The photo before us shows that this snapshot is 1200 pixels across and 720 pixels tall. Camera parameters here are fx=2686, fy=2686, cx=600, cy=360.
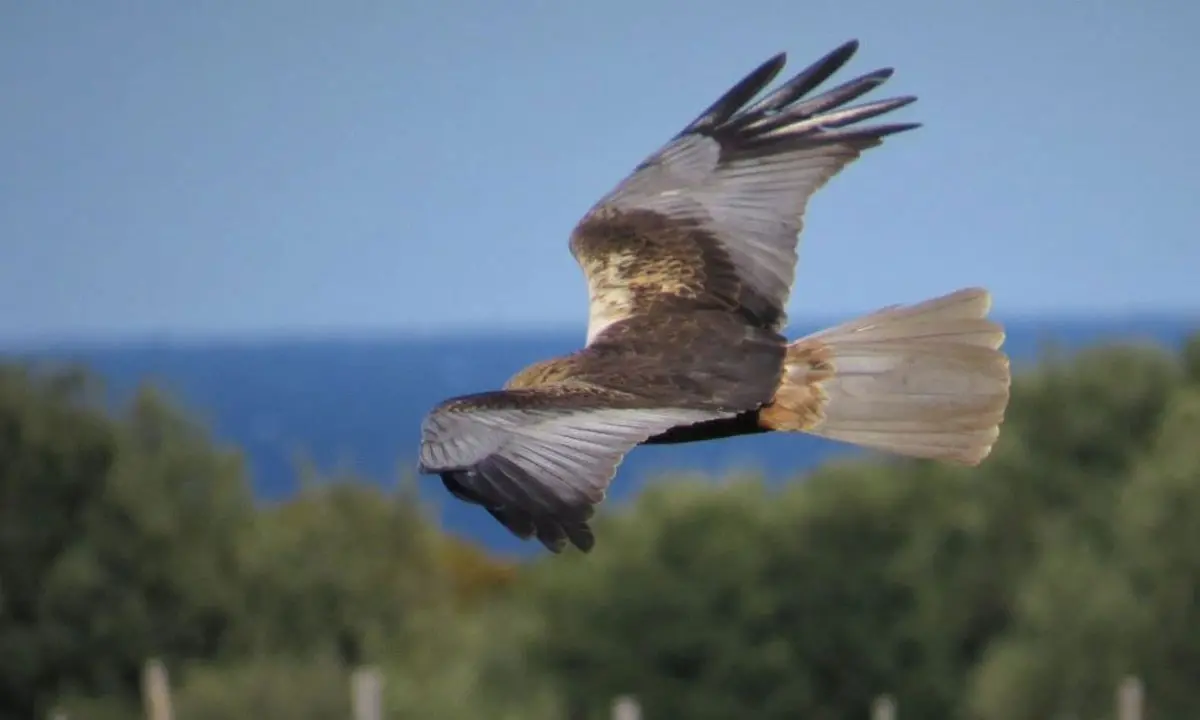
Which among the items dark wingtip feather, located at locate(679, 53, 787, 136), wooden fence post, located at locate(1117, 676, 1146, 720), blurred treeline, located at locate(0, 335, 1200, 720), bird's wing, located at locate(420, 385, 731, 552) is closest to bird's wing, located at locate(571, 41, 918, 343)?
dark wingtip feather, located at locate(679, 53, 787, 136)

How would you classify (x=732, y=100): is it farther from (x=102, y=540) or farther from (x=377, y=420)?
(x=377, y=420)

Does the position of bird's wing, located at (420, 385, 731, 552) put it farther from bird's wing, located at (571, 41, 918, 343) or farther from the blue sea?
the blue sea

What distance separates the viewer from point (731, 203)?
8867mm

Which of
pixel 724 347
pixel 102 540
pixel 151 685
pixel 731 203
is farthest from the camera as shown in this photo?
pixel 102 540

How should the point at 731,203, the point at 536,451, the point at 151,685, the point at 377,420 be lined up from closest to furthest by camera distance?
1. the point at 536,451
2. the point at 731,203
3. the point at 151,685
4. the point at 377,420

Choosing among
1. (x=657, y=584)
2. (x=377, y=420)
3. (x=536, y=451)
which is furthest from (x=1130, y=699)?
(x=377, y=420)

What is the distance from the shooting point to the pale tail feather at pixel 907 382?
323 inches

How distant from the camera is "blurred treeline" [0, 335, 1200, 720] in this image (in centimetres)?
3638

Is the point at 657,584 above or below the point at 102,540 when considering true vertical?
below

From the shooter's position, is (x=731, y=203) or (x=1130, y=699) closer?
(x=731, y=203)

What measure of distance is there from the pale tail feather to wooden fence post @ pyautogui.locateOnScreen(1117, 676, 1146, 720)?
1864 centimetres

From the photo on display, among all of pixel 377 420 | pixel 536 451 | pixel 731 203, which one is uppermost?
pixel 731 203

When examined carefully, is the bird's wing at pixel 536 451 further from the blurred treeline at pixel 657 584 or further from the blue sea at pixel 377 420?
the blue sea at pixel 377 420

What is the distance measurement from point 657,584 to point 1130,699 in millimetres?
12731
